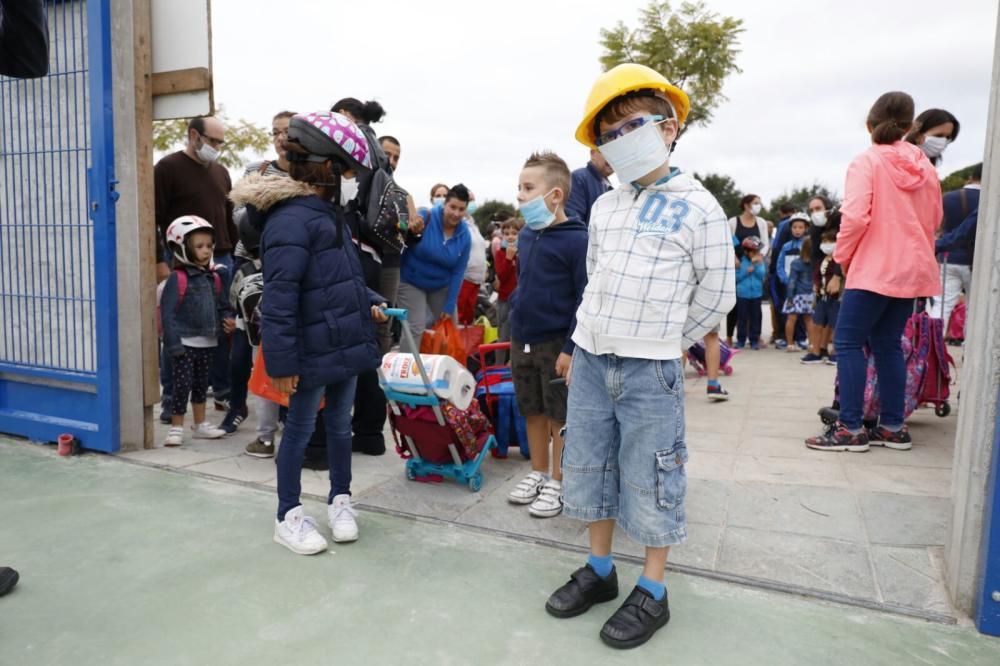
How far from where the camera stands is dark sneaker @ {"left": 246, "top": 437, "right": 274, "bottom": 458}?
175 inches

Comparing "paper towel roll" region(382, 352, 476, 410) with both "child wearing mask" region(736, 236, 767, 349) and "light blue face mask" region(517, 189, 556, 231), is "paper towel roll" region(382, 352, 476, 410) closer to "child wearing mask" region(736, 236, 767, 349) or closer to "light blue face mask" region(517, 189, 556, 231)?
"light blue face mask" region(517, 189, 556, 231)

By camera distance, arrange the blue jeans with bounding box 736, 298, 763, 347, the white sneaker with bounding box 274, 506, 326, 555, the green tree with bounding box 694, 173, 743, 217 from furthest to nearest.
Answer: the green tree with bounding box 694, 173, 743, 217
the blue jeans with bounding box 736, 298, 763, 347
the white sneaker with bounding box 274, 506, 326, 555

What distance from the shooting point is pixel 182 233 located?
15.4 ft

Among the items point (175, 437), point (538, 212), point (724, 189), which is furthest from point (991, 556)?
point (724, 189)

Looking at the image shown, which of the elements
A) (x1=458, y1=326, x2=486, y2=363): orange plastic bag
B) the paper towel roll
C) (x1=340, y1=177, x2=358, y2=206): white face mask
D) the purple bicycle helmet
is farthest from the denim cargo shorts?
(x1=458, y1=326, x2=486, y2=363): orange plastic bag

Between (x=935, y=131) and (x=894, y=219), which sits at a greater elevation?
(x=935, y=131)

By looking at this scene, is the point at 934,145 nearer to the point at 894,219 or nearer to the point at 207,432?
the point at 894,219

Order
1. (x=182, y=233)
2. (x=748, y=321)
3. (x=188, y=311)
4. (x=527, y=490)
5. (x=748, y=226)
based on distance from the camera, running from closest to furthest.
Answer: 1. (x=527, y=490)
2. (x=182, y=233)
3. (x=188, y=311)
4. (x=748, y=226)
5. (x=748, y=321)

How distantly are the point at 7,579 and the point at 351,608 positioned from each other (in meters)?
1.25

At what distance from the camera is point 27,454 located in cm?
439

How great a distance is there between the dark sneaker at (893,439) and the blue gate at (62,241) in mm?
4641

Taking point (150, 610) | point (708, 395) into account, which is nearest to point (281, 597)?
point (150, 610)

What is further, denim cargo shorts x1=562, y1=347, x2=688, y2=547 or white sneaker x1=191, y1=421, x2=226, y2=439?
white sneaker x1=191, y1=421, x2=226, y2=439

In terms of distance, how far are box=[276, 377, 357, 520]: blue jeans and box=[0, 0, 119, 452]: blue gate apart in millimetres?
1838
